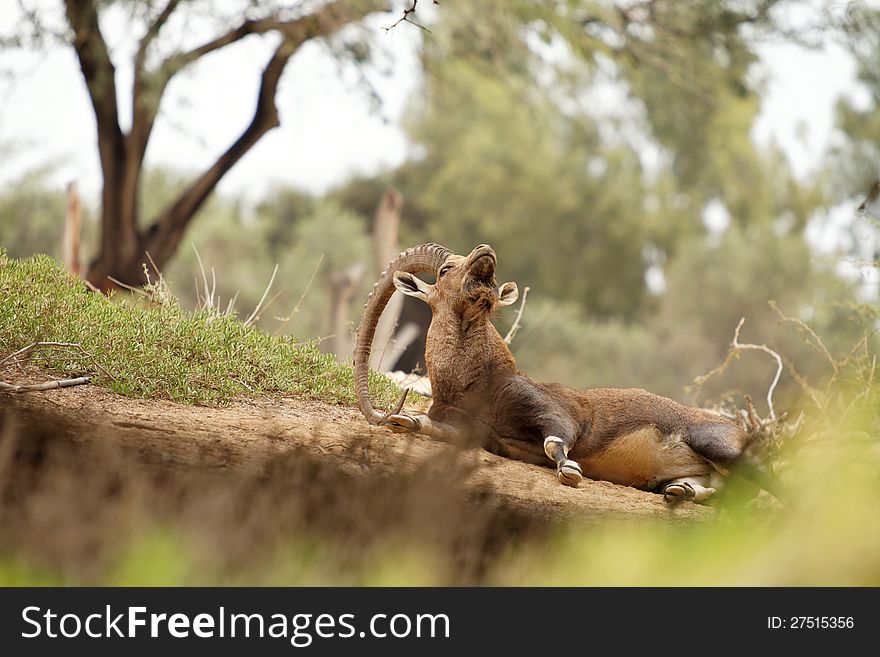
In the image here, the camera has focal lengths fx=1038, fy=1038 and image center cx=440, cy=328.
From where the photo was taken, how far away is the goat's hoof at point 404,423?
626cm

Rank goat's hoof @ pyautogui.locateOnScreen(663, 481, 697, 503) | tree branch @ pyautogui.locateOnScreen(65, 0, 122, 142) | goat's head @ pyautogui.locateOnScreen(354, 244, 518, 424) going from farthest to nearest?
tree branch @ pyautogui.locateOnScreen(65, 0, 122, 142)
goat's head @ pyautogui.locateOnScreen(354, 244, 518, 424)
goat's hoof @ pyautogui.locateOnScreen(663, 481, 697, 503)

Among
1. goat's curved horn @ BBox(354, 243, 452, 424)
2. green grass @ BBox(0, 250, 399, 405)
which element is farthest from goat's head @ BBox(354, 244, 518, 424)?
green grass @ BBox(0, 250, 399, 405)

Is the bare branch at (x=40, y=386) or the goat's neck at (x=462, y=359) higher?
the goat's neck at (x=462, y=359)

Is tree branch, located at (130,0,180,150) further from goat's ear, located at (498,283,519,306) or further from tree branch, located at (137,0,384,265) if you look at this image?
goat's ear, located at (498,283,519,306)

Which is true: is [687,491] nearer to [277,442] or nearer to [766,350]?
[766,350]

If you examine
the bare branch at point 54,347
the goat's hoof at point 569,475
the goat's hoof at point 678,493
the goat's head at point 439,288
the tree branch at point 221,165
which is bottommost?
the goat's hoof at point 678,493

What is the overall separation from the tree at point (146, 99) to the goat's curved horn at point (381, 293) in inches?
343

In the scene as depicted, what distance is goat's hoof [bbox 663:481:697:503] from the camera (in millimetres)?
5945

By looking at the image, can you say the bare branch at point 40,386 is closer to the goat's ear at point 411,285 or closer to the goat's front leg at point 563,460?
the goat's ear at point 411,285

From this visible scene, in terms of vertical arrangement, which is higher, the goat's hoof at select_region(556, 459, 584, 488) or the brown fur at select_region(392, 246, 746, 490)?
the brown fur at select_region(392, 246, 746, 490)

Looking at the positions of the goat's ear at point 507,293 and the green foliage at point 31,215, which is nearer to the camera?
the goat's ear at point 507,293

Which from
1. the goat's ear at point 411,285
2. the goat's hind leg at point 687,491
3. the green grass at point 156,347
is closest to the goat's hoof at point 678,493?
the goat's hind leg at point 687,491

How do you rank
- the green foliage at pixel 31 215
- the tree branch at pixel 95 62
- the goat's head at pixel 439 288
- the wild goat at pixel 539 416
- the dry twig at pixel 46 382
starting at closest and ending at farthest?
the dry twig at pixel 46 382 < the wild goat at pixel 539 416 < the goat's head at pixel 439 288 < the tree branch at pixel 95 62 < the green foliage at pixel 31 215

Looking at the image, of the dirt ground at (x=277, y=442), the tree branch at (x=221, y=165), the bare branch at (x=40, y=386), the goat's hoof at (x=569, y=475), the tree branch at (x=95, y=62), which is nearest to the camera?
the dirt ground at (x=277, y=442)
